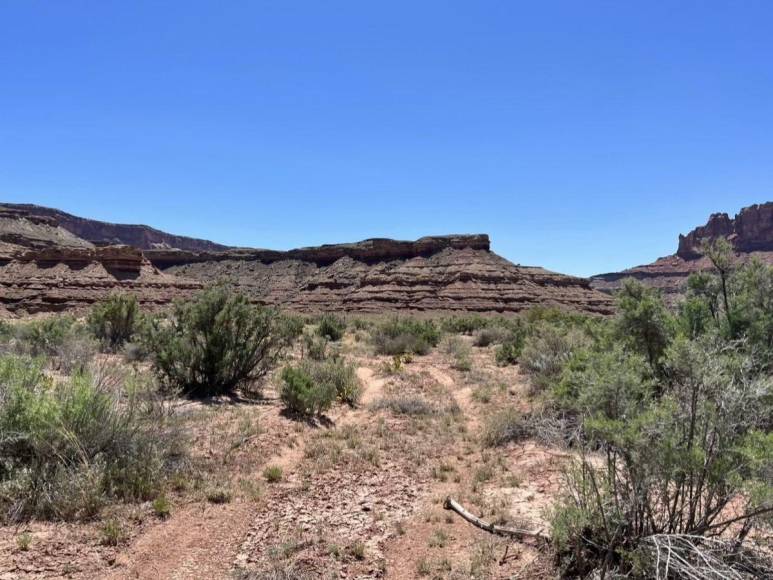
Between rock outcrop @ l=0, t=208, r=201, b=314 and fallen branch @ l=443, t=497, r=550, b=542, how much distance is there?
4740cm

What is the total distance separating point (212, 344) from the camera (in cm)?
996

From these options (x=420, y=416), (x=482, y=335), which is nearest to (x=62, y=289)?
(x=482, y=335)

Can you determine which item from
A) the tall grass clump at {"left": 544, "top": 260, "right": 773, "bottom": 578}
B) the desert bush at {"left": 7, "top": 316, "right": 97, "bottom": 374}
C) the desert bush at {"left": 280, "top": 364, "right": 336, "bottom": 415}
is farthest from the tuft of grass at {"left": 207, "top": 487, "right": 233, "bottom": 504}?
the tall grass clump at {"left": 544, "top": 260, "right": 773, "bottom": 578}

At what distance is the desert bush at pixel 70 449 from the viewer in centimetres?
462

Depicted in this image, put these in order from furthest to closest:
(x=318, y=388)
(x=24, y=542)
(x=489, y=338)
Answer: (x=489, y=338) → (x=318, y=388) → (x=24, y=542)

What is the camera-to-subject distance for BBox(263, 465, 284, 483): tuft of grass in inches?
245

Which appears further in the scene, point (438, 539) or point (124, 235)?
point (124, 235)

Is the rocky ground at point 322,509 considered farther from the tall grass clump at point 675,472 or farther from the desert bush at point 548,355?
the desert bush at point 548,355

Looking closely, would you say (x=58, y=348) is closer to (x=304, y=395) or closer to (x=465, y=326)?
(x=304, y=395)

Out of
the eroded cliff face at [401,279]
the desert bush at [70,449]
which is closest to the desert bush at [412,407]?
the desert bush at [70,449]

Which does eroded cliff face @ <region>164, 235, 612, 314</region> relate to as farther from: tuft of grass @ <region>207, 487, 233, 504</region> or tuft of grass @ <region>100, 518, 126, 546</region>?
tuft of grass @ <region>100, 518, 126, 546</region>

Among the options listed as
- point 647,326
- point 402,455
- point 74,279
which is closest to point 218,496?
point 402,455

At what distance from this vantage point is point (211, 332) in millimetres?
10031

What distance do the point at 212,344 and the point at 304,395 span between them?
8.08 ft
